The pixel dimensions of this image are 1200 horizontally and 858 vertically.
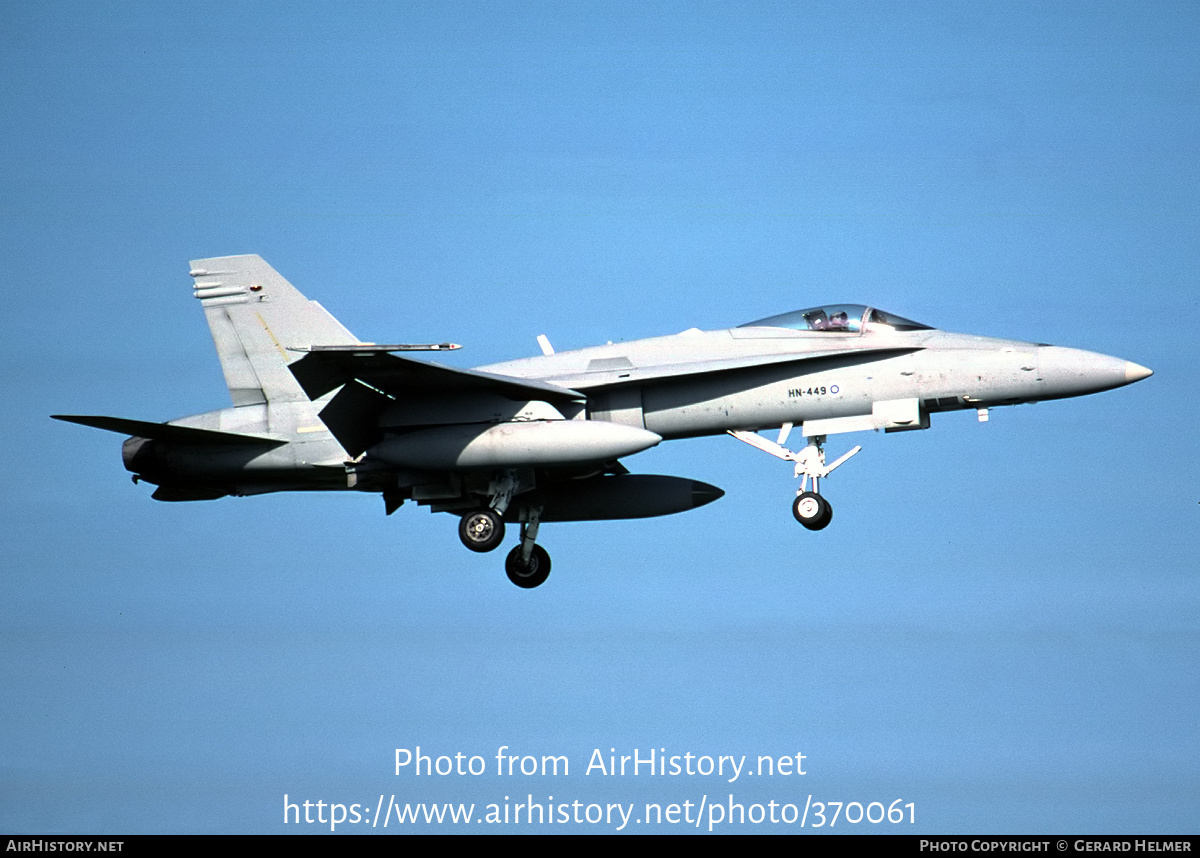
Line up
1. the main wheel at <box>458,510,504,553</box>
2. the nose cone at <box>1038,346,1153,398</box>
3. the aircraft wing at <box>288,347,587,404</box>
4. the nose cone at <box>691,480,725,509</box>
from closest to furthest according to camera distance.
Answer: the aircraft wing at <box>288,347,587,404</box> → the nose cone at <box>1038,346,1153,398</box> → the main wheel at <box>458,510,504,553</box> → the nose cone at <box>691,480,725,509</box>

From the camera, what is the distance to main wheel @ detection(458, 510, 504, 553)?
2472 centimetres

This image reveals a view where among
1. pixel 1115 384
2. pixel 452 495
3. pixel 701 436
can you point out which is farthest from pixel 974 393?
pixel 452 495

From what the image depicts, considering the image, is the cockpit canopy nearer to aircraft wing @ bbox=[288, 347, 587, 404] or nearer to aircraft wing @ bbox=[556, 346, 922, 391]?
aircraft wing @ bbox=[556, 346, 922, 391]

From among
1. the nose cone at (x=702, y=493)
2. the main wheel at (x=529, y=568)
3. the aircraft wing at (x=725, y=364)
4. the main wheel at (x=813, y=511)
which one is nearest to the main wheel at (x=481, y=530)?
the main wheel at (x=529, y=568)

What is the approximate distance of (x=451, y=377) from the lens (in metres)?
23.5

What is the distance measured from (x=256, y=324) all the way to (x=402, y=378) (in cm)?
339

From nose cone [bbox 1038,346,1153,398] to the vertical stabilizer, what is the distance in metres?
9.34

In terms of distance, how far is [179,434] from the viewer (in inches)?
974

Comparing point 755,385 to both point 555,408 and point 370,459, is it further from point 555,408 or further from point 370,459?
point 370,459

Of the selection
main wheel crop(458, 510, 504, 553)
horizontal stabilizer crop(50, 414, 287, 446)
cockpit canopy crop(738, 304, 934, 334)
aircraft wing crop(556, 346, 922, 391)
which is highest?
cockpit canopy crop(738, 304, 934, 334)

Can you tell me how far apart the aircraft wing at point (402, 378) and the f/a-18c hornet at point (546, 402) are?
0.03m

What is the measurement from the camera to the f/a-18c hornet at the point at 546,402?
23.5 m

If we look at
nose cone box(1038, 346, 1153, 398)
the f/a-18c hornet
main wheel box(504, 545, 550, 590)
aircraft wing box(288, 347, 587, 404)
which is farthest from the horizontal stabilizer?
nose cone box(1038, 346, 1153, 398)

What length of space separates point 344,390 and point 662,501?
5.00 m
